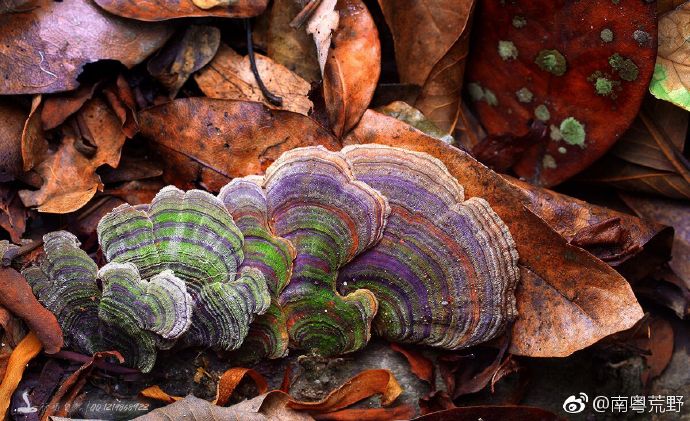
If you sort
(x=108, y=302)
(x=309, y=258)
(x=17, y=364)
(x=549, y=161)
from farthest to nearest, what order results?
(x=549, y=161) < (x=17, y=364) < (x=309, y=258) < (x=108, y=302)

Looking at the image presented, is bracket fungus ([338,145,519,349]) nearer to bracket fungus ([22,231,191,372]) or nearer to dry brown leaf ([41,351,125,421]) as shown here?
bracket fungus ([22,231,191,372])

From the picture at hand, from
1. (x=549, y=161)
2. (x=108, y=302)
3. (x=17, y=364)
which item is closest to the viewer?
(x=108, y=302)

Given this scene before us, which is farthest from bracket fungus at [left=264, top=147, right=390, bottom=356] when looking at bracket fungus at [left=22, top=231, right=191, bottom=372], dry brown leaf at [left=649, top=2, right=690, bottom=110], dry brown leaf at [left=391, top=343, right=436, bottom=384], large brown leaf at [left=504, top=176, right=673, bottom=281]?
dry brown leaf at [left=649, top=2, right=690, bottom=110]

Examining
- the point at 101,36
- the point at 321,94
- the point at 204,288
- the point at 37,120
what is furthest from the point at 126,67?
the point at 204,288

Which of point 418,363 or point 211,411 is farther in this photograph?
point 418,363

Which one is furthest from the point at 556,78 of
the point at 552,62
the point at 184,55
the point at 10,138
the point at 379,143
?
the point at 10,138

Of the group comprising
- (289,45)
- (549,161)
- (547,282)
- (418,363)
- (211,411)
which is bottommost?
(418,363)

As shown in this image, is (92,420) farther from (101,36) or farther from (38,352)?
(101,36)

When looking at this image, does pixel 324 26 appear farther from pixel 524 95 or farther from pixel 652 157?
pixel 652 157
